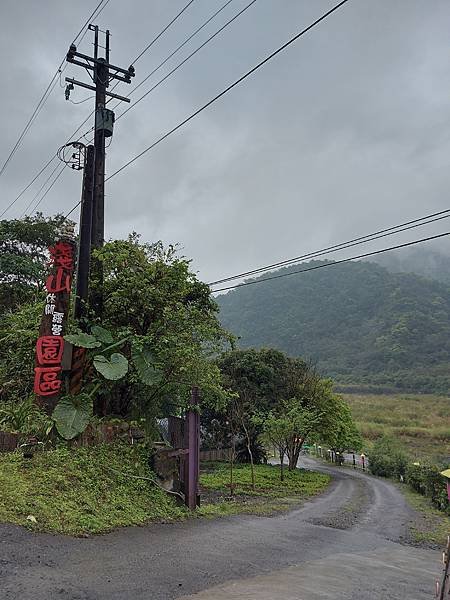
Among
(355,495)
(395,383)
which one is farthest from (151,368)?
(395,383)

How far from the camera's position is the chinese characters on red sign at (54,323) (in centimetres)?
899

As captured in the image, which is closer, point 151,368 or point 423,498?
point 151,368

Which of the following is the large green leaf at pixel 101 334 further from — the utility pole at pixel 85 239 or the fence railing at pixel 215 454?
the fence railing at pixel 215 454

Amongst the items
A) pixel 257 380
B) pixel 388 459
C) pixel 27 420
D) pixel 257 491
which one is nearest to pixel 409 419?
pixel 388 459

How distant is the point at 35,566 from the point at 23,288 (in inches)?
547

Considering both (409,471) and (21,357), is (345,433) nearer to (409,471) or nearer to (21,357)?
(409,471)

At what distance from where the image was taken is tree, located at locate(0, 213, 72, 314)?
1709 centimetres

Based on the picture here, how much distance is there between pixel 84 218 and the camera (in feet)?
34.3

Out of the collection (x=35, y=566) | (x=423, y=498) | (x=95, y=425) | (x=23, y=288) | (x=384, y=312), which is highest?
(x=384, y=312)

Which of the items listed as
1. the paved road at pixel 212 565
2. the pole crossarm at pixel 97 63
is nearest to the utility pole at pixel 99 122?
the pole crossarm at pixel 97 63

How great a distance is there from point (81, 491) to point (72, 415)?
5.33ft

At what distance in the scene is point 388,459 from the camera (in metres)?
31.0

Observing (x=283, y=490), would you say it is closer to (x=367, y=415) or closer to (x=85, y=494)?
(x=85, y=494)

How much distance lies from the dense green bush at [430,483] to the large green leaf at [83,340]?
1367cm
